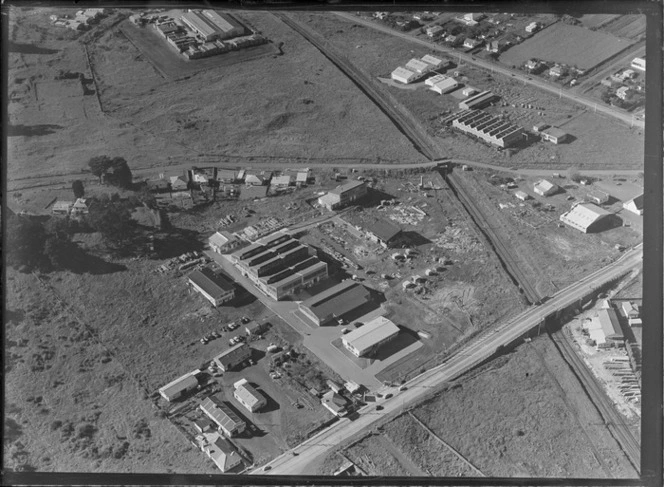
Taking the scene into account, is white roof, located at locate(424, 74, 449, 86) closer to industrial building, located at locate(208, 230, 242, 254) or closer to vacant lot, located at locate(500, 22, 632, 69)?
vacant lot, located at locate(500, 22, 632, 69)

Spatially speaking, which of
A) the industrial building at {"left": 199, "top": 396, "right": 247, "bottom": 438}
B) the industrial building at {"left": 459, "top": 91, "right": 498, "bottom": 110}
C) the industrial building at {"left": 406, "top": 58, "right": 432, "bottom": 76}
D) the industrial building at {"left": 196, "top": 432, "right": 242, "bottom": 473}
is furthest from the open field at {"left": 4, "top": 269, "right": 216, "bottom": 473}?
the industrial building at {"left": 406, "top": 58, "right": 432, "bottom": 76}

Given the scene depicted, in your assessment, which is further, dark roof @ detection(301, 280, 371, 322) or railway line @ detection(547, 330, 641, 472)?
dark roof @ detection(301, 280, 371, 322)

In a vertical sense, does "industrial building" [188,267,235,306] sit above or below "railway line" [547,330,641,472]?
above

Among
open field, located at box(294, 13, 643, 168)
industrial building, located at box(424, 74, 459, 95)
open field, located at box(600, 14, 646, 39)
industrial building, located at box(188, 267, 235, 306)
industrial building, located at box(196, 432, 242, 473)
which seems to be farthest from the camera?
open field, located at box(600, 14, 646, 39)

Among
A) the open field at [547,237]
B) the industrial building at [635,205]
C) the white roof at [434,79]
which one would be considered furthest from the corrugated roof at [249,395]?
the white roof at [434,79]

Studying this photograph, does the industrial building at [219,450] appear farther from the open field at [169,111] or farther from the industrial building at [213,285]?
the open field at [169,111]

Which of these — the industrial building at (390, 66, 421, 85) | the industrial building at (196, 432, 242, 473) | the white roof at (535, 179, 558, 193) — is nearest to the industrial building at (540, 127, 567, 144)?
the white roof at (535, 179, 558, 193)

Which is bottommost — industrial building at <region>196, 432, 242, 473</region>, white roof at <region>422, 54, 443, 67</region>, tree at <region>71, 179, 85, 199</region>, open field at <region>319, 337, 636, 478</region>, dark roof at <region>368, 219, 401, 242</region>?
open field at <region>319, 337, 636, 478</region>

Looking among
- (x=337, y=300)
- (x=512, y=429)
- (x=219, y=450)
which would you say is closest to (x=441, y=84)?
(x=337, y=300)

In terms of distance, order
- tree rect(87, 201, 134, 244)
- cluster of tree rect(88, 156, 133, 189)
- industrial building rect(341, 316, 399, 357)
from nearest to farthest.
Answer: industrial building rect(341, 316, 399, 357) → tree rect(87, 201, 134, 244) → cluster of tree rect(88, 156, 133, 189)
